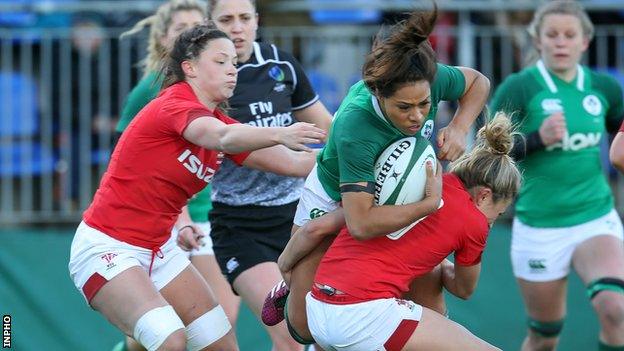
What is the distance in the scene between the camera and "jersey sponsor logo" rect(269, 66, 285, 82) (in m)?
6.21

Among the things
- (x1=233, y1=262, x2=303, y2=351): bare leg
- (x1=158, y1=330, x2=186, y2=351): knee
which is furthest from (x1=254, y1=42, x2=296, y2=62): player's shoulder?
(x1=158, y1=330, x2=186, y2=351): knee

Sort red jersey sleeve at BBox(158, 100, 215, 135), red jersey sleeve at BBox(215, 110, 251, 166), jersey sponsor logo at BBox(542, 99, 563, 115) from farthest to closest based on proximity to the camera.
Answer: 1. jersey sponsor logo at BBox(542, 99, 563, 115)
2. red jersey sleeve at BBox(215, 110, 251, 166)
3. red jersey sleeve at BBox(158, 100, 215, 135)

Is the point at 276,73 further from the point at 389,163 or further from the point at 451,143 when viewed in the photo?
the point at 389,163

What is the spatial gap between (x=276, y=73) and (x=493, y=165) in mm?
1731

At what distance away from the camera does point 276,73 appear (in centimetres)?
623

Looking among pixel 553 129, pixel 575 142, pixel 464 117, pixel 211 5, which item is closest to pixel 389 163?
pixel 464 117

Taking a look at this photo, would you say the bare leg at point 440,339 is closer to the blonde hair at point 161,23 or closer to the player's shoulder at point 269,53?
the player's shoulder at point 269,53

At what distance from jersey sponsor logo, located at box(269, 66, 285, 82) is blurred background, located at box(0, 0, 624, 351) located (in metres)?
2.50

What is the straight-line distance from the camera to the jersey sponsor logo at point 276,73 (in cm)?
621

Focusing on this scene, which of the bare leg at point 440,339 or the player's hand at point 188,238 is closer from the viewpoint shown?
the bare leg at point 440,339

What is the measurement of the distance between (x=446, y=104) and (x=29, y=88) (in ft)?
10.7

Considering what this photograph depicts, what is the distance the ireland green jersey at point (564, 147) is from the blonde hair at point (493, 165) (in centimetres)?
177

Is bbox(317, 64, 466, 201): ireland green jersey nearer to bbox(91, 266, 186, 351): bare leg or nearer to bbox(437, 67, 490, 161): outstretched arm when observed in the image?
bbox(437, 67, 490, 161): outstretched arm

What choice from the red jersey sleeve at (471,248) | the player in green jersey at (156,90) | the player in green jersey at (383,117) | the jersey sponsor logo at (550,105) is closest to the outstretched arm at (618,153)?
the red jersey sleeve at (471,248)
